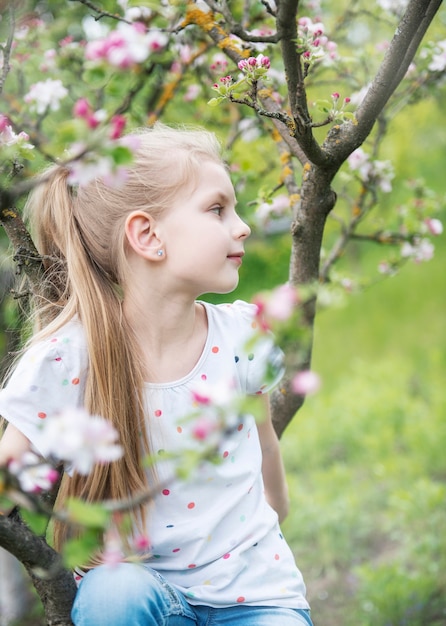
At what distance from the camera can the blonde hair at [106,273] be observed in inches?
58.3

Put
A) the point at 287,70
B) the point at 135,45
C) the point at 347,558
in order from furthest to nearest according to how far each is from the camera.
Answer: the point at 347,558, the point at 287,70, the point at 135,45

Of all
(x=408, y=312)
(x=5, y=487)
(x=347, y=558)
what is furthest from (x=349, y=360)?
(x=5, y=487)

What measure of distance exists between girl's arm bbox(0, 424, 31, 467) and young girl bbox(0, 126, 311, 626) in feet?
0.04

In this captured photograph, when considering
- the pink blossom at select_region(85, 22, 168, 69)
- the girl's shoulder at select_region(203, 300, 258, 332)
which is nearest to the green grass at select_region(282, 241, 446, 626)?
the girl's shoulder at select_region(203, 300, 258, 332)

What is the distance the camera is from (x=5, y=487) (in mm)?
819

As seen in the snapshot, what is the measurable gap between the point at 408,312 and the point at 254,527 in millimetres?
6350

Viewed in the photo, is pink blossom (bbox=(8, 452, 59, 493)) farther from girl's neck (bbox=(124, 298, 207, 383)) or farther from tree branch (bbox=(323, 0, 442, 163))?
tree branch (bbox=(323, 0, 442, 163))

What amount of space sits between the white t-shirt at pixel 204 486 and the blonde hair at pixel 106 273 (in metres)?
0.04

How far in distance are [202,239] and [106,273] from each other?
0.86 ft

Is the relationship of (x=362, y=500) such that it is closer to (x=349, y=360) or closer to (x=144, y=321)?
(x=144, y=321)

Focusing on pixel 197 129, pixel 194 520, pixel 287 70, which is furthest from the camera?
pixel 197 129

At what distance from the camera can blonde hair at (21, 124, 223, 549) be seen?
4.86 ft

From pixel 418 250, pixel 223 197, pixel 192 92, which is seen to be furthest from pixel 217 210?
pixel 192 92

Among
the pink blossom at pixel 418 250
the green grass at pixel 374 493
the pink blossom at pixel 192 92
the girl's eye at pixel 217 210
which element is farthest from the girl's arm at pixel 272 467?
the pink blossom at pixel 192 92
